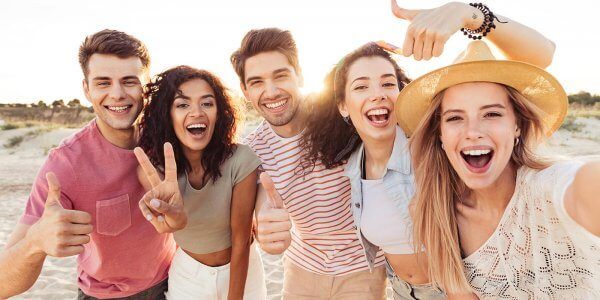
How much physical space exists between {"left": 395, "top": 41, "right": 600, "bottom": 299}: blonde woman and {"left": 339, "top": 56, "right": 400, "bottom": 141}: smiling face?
1.10ft

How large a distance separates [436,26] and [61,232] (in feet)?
7.11

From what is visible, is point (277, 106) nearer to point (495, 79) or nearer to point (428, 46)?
point (428, 46)

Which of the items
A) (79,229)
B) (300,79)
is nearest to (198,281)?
(79,229)

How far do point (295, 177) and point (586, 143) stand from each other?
1609 centimetres

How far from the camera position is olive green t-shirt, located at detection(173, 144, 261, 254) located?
112 inches

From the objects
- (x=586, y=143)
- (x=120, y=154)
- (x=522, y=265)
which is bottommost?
(x=586, y=143)

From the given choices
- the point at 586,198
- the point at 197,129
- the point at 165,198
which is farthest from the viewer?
the point at 197,129

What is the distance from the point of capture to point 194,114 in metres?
2.86

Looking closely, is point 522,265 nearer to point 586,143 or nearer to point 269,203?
point 269,203

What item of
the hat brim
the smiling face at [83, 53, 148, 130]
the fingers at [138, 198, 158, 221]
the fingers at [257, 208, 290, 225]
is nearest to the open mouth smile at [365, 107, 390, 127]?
the hat brim

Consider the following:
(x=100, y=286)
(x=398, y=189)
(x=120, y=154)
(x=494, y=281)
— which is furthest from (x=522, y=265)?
(x=100, y=286)

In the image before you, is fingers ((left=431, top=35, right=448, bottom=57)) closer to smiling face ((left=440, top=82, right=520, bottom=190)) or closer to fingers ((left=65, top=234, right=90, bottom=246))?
smiling face ((left=440, top=82, right=520, bottom=190))

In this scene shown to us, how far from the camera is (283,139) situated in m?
3.42

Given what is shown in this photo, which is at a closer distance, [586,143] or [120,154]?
[120,154]
